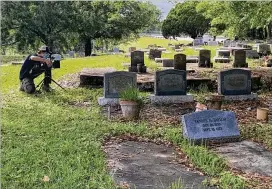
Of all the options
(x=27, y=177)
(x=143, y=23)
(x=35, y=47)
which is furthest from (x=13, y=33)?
(x=27, y=177)

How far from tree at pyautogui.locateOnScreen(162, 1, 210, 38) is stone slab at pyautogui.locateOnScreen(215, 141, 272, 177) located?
174ft

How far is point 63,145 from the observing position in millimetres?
7039

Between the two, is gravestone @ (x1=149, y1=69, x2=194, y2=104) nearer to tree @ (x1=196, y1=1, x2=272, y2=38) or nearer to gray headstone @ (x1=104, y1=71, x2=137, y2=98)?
gray headstone @ (x1=104, y1=71, x2=137, y2=98)

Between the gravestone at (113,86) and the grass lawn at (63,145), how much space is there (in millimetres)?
347

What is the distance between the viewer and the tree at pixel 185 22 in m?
61.2

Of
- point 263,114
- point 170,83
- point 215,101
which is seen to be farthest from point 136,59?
point 263,114

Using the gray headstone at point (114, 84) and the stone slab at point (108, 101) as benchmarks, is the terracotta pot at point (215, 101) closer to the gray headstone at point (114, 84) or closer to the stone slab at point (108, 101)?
the gray headstone at point (114, 84)

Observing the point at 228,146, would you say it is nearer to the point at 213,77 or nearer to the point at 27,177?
the point at 27,177

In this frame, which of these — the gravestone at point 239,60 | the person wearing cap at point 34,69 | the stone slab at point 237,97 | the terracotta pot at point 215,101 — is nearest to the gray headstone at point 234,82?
the stone slab at point 237,97

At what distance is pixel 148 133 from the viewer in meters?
8.29

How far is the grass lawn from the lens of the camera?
5.57 metres

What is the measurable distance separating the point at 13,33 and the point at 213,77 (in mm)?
27382

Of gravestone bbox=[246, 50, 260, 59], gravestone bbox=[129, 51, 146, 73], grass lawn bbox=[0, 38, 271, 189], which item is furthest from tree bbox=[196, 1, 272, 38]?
grass lawn bbox=[0, 38, 271, 189]

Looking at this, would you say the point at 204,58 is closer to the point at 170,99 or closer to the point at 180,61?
the point at 180,61
